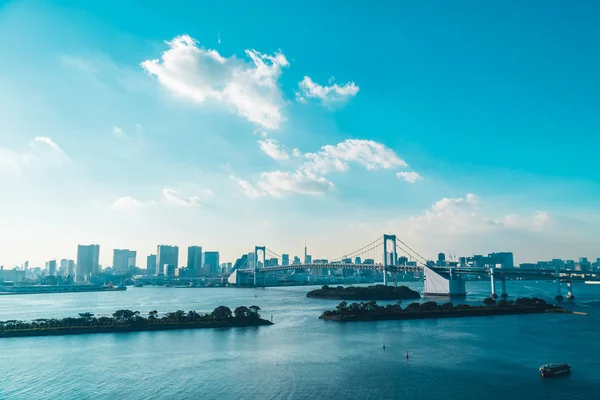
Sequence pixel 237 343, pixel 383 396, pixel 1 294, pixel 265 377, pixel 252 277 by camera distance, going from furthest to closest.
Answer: pixel 252 277 < pixel 1 294 < pixel 237 343 < pixel 265 377 < pixel 383 396

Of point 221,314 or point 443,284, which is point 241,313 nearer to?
point 221,314

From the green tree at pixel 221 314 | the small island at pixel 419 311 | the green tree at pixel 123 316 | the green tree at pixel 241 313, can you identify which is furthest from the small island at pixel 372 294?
the green tree at pixel 123 316

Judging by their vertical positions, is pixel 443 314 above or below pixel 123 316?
below

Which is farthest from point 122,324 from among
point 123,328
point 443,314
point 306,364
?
point 443,314

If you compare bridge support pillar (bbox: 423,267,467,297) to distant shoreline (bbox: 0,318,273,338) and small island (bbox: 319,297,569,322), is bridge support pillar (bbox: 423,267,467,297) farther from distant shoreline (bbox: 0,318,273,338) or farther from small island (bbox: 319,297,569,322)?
distant shoreline (bbox: 0,318,273,338)

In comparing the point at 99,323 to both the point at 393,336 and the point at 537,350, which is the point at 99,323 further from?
the point at 537,350

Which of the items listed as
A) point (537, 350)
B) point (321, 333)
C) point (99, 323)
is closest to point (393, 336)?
point (321, 333)
